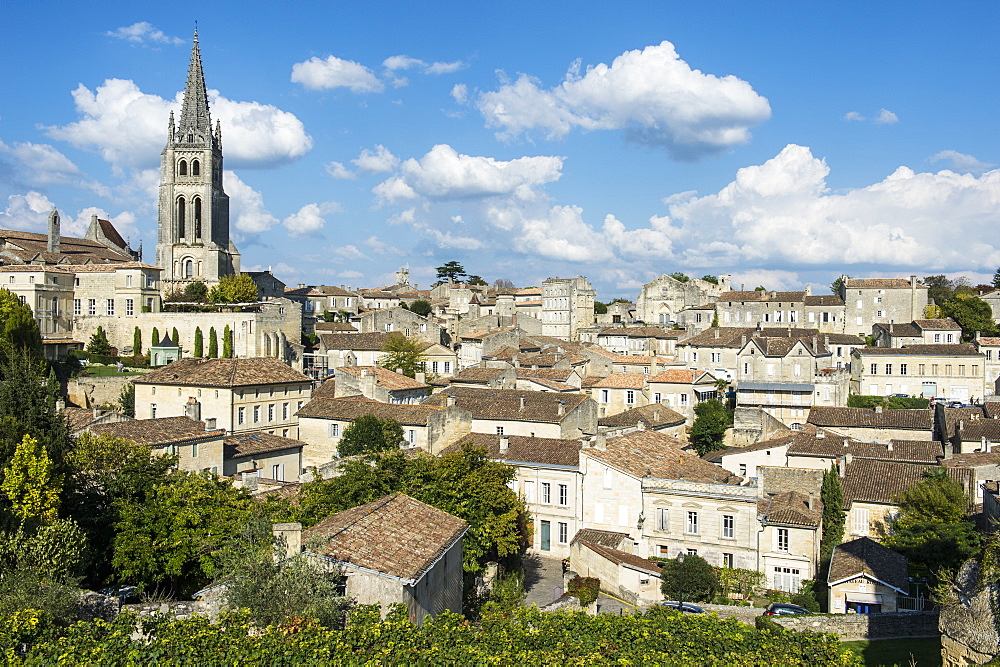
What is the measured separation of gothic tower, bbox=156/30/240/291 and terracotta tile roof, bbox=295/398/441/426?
40.5 metres

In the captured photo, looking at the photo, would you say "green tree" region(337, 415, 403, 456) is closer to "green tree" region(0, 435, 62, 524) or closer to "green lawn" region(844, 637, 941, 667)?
"green tree" region(0, 435, 62, 524)

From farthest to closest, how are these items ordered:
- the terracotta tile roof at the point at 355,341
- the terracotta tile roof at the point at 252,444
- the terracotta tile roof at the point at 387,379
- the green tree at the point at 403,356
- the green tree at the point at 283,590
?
1. the terracotta tile roof at the point at 355,341
2. the green tree at the point at 403,356
3. the terracotta tile roof at the point at 387,379
4. the terracotta tile roof at the point at 252,444
5. the green tree at the point at 283,590

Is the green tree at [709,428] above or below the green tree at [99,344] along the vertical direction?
below

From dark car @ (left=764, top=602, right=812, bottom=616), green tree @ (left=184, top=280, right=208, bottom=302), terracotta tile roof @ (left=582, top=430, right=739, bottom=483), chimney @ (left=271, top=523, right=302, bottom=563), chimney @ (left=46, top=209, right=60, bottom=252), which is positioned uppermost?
chimney @ (left=46, top=209, right=60, bottom=252)

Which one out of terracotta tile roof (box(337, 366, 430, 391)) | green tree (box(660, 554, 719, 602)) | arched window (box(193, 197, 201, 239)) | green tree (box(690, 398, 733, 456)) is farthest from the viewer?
arched window (box(193, 197, 201, 239))

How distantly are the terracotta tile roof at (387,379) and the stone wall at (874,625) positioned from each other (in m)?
31.2

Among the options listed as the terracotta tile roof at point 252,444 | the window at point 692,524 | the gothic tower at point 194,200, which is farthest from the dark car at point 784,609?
the gothic tower at point 194,200

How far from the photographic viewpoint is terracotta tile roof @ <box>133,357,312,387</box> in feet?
148

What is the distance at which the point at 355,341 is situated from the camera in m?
68.1

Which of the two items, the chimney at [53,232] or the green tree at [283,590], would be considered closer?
the green tree at [283,590]

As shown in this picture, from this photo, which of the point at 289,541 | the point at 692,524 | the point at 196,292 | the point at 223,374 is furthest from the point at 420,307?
the point at 289,541

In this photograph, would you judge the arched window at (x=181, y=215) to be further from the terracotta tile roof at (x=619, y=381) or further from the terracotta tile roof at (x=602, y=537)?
the terracotta tile roof at (x=602, y=537)

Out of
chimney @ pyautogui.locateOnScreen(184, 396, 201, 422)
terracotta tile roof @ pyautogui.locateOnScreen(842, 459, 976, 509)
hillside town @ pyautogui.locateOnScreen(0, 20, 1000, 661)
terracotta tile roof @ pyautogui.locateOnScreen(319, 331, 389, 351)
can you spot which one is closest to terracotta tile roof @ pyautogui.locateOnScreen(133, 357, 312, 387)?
hillside town @ pyautogui.locateOnScreen(0, 20, 1000, 661)

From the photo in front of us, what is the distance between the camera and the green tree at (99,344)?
61.4 m
